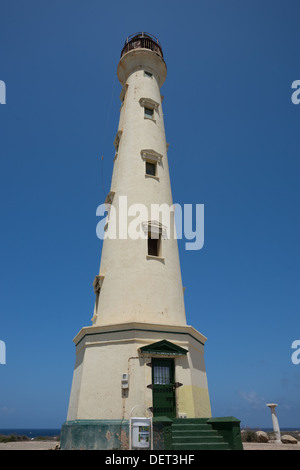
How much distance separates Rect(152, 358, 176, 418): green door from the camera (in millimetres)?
14344

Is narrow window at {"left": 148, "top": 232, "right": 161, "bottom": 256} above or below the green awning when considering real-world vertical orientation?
above

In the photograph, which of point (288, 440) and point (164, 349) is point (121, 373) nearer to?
point (164, 349)

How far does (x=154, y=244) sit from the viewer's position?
64.0 feet

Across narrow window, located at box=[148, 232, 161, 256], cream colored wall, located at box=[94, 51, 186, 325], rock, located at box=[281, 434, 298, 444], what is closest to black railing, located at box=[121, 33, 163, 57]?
cream colored wall, located at box=[94, 51, 186, 325]

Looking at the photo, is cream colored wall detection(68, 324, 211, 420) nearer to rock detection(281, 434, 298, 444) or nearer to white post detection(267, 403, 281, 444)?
white post detection(267, 403, 281, 444)

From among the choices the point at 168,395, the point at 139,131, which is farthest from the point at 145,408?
the point at 139,131

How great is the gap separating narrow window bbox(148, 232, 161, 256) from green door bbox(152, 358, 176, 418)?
6261mm

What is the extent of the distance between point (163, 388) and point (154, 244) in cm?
792

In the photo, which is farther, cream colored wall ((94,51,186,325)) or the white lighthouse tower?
cream colored wall ((94,51,186,325))

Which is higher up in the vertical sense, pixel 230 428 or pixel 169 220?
pixel 169 220

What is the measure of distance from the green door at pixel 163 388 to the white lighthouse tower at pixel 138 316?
1.6 inches

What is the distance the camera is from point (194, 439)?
40.8ft

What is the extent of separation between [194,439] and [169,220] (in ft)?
37.5
